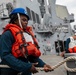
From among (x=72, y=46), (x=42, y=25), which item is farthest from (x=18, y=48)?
(x=42, y=25)

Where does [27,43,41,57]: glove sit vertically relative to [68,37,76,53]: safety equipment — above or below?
above

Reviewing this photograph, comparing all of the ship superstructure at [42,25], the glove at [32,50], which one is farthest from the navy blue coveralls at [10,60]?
the ship superstructure at [42,25]

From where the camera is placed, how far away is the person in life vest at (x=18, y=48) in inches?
105

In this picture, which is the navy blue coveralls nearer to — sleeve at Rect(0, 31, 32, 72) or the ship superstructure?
sleeve at Rect(0, 31, 32, 72)

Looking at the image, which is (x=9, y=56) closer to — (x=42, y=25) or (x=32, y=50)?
(x=32, y=50)

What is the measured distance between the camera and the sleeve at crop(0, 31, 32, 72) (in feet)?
8.70

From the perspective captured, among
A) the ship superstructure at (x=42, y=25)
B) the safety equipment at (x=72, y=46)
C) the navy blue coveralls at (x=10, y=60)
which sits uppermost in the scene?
the navy blue coveralls at (x=10, y=60)

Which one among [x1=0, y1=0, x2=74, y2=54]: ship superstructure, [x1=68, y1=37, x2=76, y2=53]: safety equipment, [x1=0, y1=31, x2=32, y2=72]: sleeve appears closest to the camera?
[x1=0, y1=31, x2=32, y2=72]: sleeve

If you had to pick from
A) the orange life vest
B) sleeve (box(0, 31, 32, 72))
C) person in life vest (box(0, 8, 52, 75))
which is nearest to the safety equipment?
person in life vest (box(0, 8, 52, 75))

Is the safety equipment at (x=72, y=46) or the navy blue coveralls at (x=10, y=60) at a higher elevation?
the navy blue coveralls at (x=10, y=60)

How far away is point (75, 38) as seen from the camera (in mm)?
5266

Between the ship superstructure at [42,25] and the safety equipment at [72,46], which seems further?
the ship superstructure at [42,25]

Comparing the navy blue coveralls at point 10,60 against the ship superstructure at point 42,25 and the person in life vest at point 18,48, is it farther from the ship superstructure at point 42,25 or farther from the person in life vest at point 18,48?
the ship superstructure at point 42,25

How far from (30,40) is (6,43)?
28 centimetres
